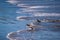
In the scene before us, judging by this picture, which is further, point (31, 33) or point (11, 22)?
point (11, 22)

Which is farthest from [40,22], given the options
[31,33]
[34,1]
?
[34,1]

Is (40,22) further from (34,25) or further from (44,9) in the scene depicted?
(44,9)

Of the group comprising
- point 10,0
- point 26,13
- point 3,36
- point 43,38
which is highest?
point 10,0

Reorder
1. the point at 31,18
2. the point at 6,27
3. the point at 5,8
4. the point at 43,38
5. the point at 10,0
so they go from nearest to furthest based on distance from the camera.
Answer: the point at 43,38
the point at 6,27
the point at 31,18
the point at 5,8
the point at 10,0

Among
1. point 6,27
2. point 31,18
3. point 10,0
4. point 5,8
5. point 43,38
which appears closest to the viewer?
point 43,38

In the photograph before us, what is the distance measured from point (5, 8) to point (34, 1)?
0.51 metres

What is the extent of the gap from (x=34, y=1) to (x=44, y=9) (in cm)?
22

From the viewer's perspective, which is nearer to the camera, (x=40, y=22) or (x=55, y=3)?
(x=40, y=22)

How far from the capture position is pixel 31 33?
222 cm

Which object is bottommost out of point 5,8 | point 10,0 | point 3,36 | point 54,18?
point 3,36

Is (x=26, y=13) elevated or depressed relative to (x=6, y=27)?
elevated

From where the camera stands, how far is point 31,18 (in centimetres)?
248

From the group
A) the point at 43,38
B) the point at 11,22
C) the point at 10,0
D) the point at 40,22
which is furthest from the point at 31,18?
the point at 10,0

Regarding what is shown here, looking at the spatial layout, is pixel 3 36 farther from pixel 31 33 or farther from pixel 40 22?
pixel 40 22
